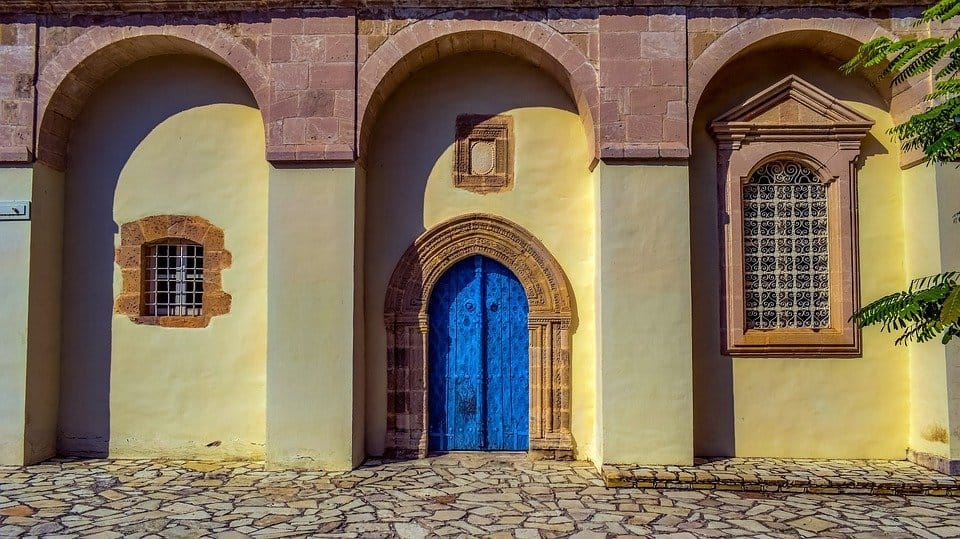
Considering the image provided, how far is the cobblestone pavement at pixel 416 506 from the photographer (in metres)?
4.99

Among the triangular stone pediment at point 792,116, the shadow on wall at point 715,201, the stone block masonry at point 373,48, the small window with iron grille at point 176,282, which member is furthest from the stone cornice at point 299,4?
the small window with iron grille at point 176,282

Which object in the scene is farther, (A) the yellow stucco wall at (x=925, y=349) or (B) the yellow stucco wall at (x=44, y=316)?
(B) the yellow stucco wall at (x=44, y=316)

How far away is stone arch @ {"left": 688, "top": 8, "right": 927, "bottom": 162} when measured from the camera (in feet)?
21.6

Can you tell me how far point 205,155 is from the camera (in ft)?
23.6

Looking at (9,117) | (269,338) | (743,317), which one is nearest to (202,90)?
(9,117)

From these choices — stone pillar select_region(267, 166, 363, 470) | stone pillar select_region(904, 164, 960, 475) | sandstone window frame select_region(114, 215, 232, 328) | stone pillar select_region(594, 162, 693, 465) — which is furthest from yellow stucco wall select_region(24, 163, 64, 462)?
stone pillar select_region(904, 164, 960, 475)

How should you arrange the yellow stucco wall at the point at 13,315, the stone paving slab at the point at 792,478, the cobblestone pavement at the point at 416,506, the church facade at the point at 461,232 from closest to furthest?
1. the cobblestone pavement at the point at 416,506
2. the stone paving slab at the point at 792,478
3. the church facade at the point at 461,232
4. the yellow stucco wall at the point at 13,315

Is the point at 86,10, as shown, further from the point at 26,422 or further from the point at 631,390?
the point at 631,390

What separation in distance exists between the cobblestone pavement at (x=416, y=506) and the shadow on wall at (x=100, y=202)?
693mm

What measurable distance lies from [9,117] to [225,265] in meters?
2.38

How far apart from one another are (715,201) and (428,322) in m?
3.01

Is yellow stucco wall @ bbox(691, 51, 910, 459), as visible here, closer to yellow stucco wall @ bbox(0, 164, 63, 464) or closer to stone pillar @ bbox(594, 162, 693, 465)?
stone pillar @ bbox(594, 162, 693, 465)

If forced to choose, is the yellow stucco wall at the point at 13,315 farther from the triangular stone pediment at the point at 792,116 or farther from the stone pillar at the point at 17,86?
the triangular stone pediment at the point at 792,116

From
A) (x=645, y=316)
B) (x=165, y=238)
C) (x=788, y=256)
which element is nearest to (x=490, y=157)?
(x=645, y=316)
